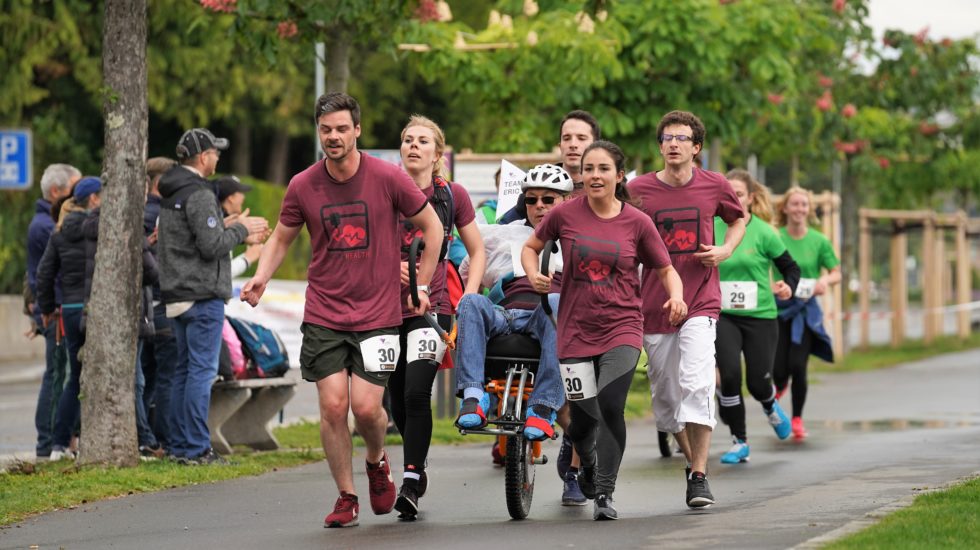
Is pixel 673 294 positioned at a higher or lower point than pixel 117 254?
lower

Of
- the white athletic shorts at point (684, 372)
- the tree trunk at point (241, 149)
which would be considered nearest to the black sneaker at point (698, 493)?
the white athletic shorts at point (684, 372)

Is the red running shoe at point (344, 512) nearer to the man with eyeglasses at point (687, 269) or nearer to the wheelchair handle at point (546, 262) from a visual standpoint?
the wheelchair handle at point (546, 262)

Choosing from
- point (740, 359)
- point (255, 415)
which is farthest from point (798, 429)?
point (255, 415)

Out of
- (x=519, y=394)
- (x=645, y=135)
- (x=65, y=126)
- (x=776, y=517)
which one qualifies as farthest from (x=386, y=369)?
(x=65, y=126)

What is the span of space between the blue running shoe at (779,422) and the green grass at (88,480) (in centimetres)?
360

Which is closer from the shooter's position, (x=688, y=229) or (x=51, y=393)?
(x=688, y=229)

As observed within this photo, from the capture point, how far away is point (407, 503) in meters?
9.20

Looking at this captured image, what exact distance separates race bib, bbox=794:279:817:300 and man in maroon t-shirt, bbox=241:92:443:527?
664 centimetres

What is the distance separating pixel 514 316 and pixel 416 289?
0.77 metres

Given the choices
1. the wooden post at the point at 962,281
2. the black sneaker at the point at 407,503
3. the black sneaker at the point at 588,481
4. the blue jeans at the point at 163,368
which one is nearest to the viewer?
the black sneaker at the point at 407,503

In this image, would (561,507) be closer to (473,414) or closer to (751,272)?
(473,414)

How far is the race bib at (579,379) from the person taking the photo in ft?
30.2

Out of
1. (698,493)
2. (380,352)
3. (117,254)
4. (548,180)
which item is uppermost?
(548,180)

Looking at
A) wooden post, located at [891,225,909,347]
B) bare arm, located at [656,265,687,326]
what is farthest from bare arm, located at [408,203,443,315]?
wooden post, located at [891,225,909,347]
